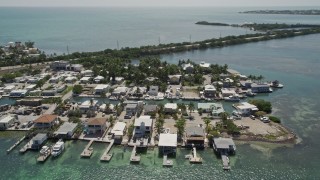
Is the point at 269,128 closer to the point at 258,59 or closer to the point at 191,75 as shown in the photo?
the point at 191,75

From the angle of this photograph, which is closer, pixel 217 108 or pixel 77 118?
pixel 77 118

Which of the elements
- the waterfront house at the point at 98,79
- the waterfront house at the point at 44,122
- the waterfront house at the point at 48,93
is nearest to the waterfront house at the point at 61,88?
the waterfront house at the point at 48,93

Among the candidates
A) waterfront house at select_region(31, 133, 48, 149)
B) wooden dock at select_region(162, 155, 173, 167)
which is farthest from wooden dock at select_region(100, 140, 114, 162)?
waterfront house at select_region(31, 133, 48, 149)

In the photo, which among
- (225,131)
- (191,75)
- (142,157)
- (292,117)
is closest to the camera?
(142,157)

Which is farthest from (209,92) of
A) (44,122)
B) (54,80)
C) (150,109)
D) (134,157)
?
(54,80)

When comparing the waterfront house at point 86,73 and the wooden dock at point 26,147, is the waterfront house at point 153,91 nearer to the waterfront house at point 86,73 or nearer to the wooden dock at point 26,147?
the waterfront house at point 86,73

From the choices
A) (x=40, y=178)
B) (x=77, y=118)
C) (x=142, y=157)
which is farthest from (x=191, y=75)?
(x=40, y=178)
